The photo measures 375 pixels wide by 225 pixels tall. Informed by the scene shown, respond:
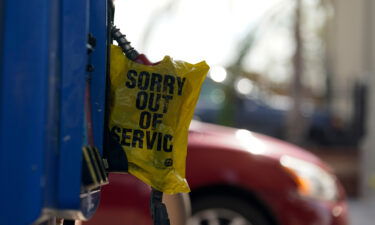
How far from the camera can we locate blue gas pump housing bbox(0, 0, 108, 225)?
2.10 meters

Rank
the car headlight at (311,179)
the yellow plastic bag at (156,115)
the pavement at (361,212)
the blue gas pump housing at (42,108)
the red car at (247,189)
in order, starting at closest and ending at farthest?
the blue gas pump housing at (42,108), the yellow plastic bag at (156,115), the red car at (247,189), the car headlight at (311,179), the pavement at (361,212)

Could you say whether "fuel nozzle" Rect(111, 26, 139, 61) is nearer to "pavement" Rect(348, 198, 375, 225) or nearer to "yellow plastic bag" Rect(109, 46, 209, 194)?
"yellow plastic bag" Rect(109, 46, 209, 194)

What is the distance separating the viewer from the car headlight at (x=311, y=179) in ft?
19.1

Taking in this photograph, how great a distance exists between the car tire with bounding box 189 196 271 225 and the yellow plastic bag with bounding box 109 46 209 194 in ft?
10.1

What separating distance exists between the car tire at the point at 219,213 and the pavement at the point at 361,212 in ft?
13.0

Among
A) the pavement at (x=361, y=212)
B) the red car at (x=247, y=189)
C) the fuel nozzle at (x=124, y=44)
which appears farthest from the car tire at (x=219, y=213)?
the pavement at (x=361, y=212)

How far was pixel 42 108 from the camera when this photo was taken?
2.12 m

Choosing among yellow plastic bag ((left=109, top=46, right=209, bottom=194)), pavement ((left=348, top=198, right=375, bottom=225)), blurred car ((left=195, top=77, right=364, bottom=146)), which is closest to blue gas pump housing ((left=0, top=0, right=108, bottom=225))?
yellow plastic bag ((left=109, top=46, right=209, bottom=194))

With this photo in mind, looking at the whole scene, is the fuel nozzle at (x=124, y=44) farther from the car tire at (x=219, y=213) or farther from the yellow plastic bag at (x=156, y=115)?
the car tire at (x=219, y=213)

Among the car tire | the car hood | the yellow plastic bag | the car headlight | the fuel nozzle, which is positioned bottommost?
the car tire

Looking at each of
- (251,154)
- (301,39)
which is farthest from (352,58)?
(251,154)

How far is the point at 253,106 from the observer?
1631 centimetres

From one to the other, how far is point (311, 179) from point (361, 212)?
480 cm

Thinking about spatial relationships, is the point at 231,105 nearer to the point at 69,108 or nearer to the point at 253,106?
the point at 253,106
